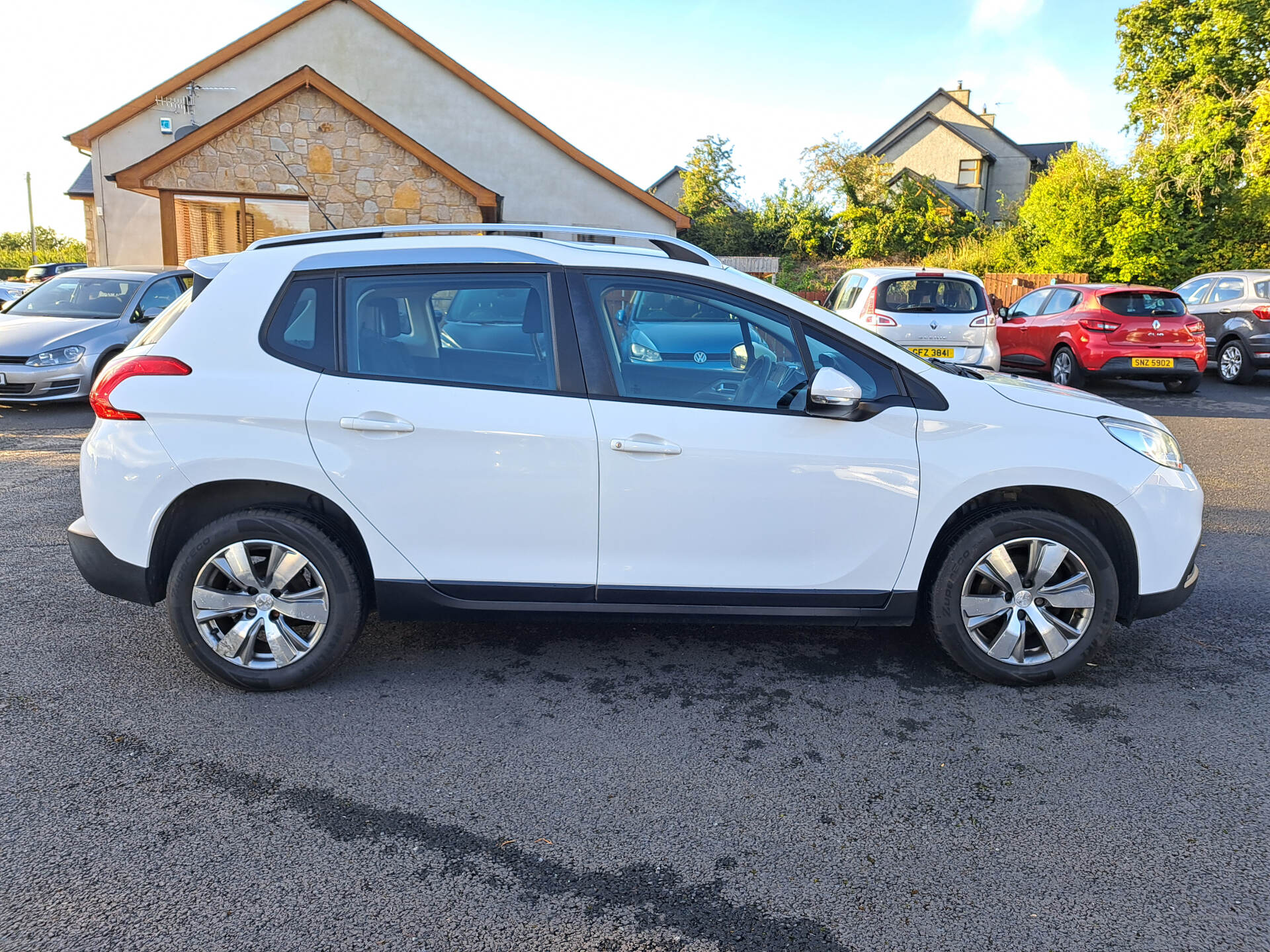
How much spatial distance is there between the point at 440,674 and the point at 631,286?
186 cm

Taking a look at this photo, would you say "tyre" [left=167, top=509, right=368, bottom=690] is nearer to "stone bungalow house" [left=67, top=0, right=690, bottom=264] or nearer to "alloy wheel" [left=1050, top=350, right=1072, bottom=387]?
"alloy wheel" [left=1050, top=350, right=1072, bottom=387]

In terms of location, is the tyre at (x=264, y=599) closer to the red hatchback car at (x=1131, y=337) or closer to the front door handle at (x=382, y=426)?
the front door handle at (x=382, y=426)

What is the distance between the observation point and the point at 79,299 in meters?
11.6

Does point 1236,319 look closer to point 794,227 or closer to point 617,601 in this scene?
point 617,601

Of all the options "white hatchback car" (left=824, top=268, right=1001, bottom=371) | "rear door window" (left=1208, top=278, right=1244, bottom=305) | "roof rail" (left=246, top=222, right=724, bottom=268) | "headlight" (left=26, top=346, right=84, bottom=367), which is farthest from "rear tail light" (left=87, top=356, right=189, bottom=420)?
"rear door window" (left=1208, top=278, right=1244, bottom=305)

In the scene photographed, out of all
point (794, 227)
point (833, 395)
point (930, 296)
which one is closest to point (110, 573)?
point (833, 395)

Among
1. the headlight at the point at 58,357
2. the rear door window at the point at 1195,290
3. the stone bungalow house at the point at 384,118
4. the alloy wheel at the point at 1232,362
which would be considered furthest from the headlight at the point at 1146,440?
the stone bungalow house at the point at 384,118

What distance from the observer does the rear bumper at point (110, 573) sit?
3.75 metres

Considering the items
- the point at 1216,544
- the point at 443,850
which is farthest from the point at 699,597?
the point at 1216,544

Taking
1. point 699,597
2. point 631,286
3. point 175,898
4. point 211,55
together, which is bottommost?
point 175,898

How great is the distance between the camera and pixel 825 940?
7.89 ft

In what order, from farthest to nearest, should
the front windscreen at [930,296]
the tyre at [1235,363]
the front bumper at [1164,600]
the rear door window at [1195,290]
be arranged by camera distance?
the rear door window at [1195,290] → the tyre at [1235,363] → the front windscreen at [930,296] → the front bumper at [1164,600]

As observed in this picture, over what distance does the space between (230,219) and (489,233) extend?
53.3 feet

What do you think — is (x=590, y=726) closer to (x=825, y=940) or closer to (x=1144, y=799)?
(x=825, y=940)
